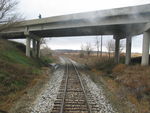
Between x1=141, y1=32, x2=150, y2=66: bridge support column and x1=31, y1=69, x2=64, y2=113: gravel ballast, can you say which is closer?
x1=31, y1=69, x2=64, y2=113: gravel ballast

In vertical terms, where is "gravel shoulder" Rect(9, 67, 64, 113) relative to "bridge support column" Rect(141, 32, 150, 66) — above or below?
below

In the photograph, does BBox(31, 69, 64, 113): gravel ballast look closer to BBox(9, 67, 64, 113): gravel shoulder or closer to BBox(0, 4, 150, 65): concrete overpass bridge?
BBox(9, 67, 64, 113): gravel shoulder

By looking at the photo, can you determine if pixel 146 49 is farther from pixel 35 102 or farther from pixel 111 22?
pixel 35 102

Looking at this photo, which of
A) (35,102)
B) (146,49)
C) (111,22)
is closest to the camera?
(35,102)

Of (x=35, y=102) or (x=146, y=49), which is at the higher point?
(x=146, y=49)

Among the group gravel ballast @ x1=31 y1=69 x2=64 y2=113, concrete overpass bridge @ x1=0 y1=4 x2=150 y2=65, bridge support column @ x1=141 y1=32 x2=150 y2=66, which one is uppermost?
concrete overpass bridge @ x1=0 y1=4 x2=150 y2=65

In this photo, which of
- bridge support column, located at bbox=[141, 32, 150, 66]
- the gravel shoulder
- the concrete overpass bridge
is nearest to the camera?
the gravel shoulder

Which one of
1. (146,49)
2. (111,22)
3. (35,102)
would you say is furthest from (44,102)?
(111,22)

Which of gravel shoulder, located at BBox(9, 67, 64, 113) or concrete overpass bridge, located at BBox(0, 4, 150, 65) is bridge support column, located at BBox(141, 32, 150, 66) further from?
gravel shoulder, located at BBox(9, 67, 64, 113)

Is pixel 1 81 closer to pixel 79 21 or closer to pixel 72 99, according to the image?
pixel 72 99

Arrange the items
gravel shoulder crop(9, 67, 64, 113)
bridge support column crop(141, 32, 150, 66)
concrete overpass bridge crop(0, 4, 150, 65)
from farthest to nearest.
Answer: bridge support column crop(141, 32, 150, 66) < concrete overpass bridge crop(0, 4, 150, 65) < gravel shoulder crop(9, 67, 64, 113)

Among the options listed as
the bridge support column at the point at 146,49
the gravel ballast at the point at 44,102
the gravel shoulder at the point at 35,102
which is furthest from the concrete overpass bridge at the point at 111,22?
the gravel ballast at the point at 44,102

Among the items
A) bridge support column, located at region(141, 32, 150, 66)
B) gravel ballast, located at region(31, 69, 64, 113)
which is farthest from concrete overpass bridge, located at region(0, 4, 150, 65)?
gravel ballast, located at region(31, 69, 64, 113)

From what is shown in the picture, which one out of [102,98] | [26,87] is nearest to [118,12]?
[102,98]
